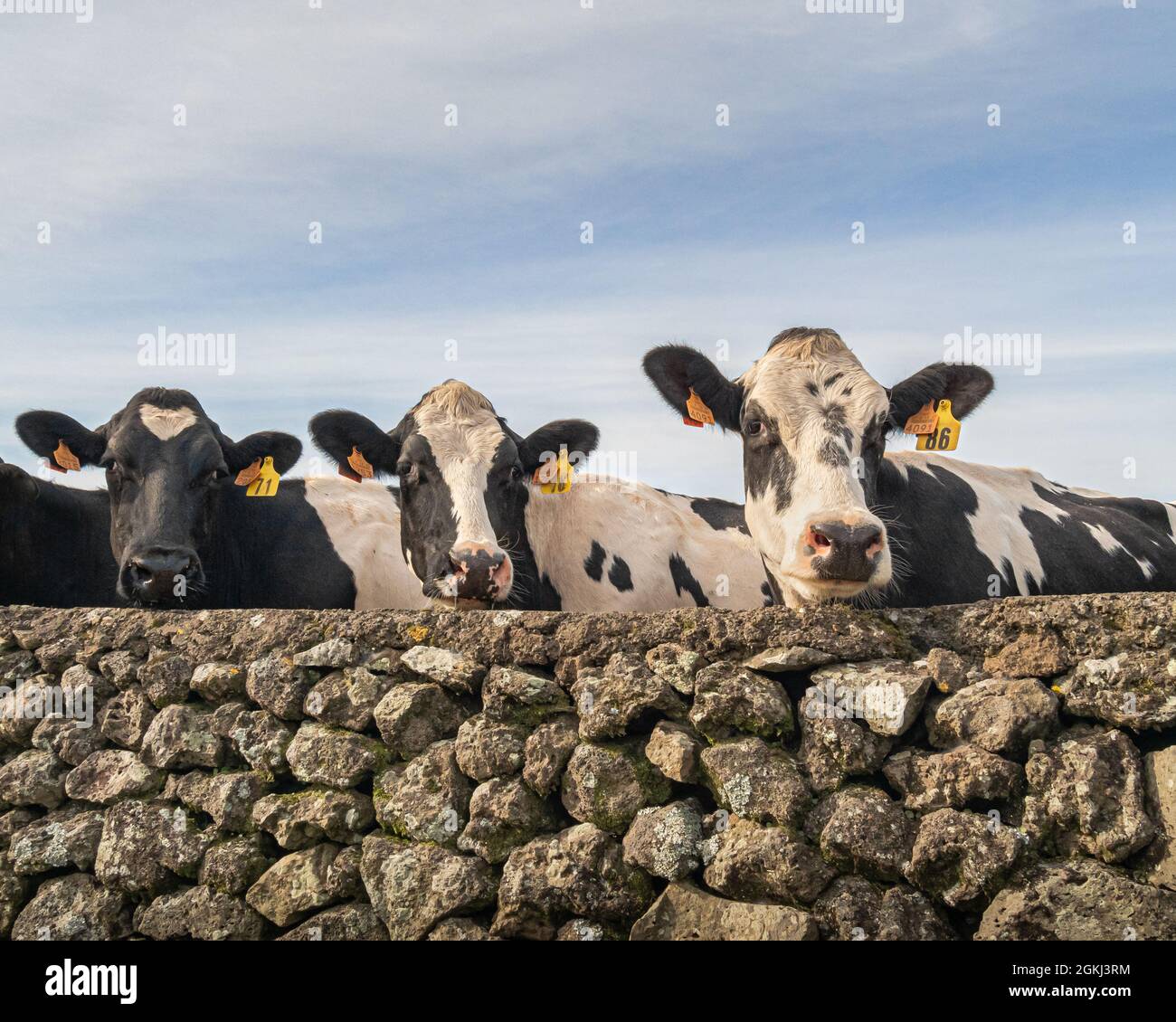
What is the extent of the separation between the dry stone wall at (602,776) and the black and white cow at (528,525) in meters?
1.58

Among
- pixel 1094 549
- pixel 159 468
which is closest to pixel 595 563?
pixel 159 468

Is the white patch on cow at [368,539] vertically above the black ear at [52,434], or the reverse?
the black ear at [52,434]

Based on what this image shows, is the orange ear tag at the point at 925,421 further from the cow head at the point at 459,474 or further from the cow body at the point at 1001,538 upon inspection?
the cow head at the point at 459,474

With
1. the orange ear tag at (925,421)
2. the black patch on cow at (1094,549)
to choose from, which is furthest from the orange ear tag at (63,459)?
the black patch on cow at (1094,549)

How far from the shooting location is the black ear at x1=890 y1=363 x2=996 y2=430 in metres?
6.24

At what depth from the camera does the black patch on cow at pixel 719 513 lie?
8.23 meters

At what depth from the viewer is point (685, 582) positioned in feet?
25.1

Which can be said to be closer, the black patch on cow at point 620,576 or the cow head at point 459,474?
the cow head at point 459,474

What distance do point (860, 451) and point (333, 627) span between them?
260 cm

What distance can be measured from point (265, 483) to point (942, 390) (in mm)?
4479

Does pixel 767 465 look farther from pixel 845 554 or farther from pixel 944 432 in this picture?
pixel 944 432

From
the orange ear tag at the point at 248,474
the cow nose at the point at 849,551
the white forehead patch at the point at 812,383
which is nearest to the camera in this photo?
the cow nose at the point at 849,551

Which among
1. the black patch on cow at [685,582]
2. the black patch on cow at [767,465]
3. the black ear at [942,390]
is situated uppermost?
the black ear at [942,390]
